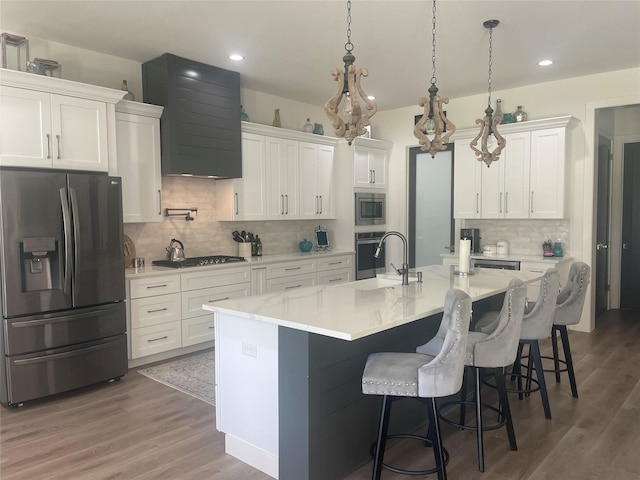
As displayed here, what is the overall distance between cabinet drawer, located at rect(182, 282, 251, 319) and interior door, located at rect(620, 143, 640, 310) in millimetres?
5372

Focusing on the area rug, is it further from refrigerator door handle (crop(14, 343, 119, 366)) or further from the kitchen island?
the kitchen island

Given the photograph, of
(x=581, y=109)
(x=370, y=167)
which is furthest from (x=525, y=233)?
(x=370, y=167)

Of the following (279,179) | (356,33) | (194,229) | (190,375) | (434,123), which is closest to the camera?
(434,123)

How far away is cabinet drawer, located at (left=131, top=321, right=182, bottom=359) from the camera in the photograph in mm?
4270

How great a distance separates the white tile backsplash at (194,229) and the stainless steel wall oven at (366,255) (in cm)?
113

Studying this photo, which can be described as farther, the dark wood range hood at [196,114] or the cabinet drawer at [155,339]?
the dark wood range hood at [196,114]

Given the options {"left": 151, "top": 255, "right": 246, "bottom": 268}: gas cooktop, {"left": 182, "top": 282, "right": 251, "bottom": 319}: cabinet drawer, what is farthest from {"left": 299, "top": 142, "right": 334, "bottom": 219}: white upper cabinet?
{"left": 182, "top": 282, "right": 251, "bottom": 319}: cabinet drawer

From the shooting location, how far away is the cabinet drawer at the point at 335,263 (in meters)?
6.05

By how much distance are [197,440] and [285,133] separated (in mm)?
3812

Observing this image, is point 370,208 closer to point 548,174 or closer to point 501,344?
point 548,174

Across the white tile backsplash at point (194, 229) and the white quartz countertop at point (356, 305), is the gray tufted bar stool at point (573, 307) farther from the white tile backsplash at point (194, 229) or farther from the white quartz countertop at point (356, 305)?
the white tile backsplash at point (194, 229)

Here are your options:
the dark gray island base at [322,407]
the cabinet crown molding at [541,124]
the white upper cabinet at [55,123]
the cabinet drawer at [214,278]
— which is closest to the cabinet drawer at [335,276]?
the cabinet drawer at [214,278]

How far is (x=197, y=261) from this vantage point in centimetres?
491

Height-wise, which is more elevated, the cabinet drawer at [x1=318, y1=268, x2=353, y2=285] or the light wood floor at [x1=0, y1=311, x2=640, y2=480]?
the cabinet drawer at [x1=318, y1=268, x2=353, y2=285]
